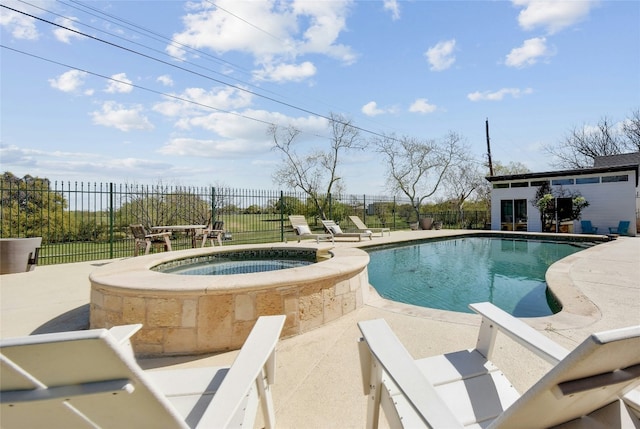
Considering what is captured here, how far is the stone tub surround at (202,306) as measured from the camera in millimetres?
2621

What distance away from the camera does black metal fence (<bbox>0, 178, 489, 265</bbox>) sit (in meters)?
7.83

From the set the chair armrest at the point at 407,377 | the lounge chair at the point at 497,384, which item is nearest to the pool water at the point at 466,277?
the lounge chair at the point at 497,384

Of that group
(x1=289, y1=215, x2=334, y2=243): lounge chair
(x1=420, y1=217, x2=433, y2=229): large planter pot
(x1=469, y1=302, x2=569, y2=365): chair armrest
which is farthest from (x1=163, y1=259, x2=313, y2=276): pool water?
(x1=420, y1=217, x2=433, y2=229): large planter pot

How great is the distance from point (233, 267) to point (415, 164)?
18647 mm

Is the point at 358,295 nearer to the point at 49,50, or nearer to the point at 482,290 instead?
the point at 482,290

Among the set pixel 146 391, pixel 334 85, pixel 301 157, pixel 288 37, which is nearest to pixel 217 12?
pixel 288 37

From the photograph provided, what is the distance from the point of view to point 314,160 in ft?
64.6

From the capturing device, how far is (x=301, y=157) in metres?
19.6

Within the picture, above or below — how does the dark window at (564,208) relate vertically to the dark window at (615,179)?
below

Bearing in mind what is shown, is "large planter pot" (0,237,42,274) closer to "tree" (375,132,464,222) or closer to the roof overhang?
"tree" (375,132,464,222)

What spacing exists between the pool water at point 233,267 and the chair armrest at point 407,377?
3642 mm

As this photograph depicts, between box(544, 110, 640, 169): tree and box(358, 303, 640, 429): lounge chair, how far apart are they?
30624 millimetres

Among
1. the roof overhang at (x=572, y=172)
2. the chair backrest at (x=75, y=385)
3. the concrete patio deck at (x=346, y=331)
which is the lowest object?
the concrete patio deck at (x=346, y=331)

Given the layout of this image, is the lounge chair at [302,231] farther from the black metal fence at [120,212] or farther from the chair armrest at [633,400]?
the chair armrest at [633,400]
